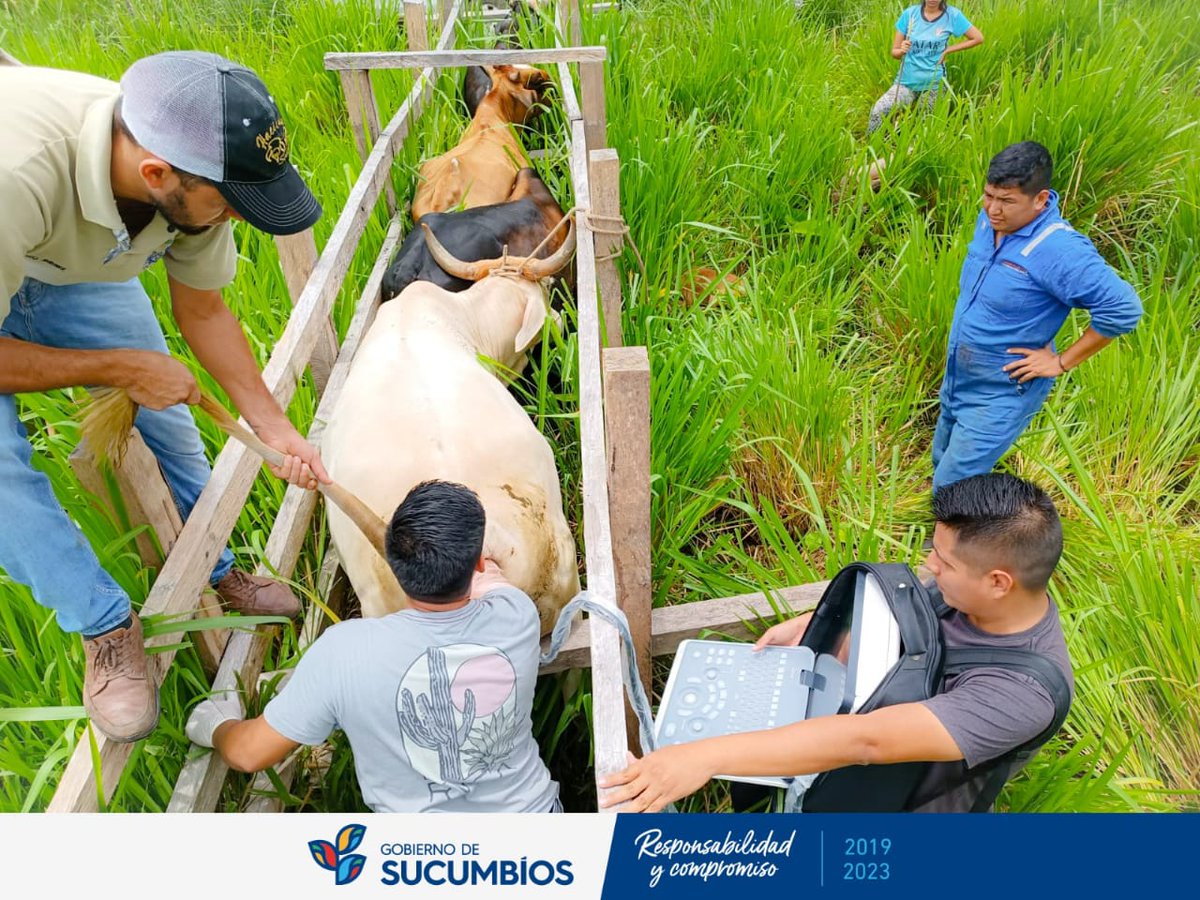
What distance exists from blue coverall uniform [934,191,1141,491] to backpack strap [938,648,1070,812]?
151 cm

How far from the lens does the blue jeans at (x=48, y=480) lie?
5.19ft

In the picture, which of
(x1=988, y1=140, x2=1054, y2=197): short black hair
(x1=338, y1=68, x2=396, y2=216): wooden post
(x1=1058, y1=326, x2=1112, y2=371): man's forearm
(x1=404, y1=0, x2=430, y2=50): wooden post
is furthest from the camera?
(x1=404, y1=0, x2=430, y2=50): wooden post

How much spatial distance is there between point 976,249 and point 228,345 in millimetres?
2350

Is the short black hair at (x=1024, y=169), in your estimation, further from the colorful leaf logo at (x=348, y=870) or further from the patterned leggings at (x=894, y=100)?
the patterned leggings at (x=894, y=100)

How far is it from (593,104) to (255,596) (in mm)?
2623

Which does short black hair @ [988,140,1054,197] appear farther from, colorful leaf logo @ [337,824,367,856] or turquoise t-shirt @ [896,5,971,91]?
turquoise t-shirt @ [896,5,971,91]

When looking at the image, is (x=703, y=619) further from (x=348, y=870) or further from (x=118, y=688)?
(x=118, y=688)

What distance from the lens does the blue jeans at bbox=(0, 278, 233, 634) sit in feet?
5.19

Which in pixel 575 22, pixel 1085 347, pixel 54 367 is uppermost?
pixel 575 22

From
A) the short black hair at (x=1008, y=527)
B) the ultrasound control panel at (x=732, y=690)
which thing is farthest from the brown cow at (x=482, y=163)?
the short black hair at (x=1008, y=527)

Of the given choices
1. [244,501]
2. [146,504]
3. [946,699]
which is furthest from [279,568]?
[946,699]

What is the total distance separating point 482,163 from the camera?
440cm

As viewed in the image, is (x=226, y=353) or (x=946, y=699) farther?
(x=226, y=353)

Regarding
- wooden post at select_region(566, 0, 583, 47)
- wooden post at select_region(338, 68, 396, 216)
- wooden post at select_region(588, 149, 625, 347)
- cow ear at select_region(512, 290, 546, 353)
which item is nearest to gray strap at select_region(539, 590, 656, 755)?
wooden post at select_region(588, 149, 625, 347)
